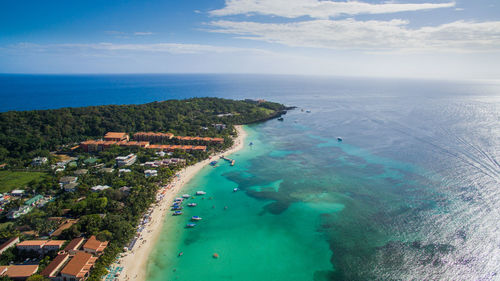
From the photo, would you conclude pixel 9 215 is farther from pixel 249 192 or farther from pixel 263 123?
pixel 263 123

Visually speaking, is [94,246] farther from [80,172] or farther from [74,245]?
[80,172]

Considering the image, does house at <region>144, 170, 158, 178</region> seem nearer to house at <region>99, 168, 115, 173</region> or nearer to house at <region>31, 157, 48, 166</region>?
house at <region>99, 168, 115, 173</region>

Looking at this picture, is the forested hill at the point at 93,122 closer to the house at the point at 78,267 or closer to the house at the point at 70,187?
the house at the point at 70,187

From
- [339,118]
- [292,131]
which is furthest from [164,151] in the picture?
[339,118]

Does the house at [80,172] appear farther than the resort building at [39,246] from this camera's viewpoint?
Yes

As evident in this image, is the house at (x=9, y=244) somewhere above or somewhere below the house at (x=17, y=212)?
below

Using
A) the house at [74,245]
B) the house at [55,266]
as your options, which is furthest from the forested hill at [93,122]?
the house at [55,266]

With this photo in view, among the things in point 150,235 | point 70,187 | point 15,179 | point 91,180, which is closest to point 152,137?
point 91,180
